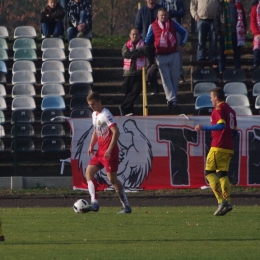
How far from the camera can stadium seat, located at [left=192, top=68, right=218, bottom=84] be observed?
2152 centimetres

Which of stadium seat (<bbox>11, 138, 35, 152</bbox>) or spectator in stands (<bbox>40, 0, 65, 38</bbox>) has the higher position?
spectator in stands (<bbox>40, 0, 65, 38</bbox>)

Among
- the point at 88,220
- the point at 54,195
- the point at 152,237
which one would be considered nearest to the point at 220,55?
the point at 54,195

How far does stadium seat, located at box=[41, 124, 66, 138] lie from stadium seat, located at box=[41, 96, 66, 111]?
3.18 feet

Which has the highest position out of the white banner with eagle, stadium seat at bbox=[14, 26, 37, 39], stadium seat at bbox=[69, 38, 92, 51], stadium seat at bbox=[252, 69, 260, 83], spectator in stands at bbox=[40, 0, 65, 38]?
spectator in stands at bbox=[40, 0, 65, 38]

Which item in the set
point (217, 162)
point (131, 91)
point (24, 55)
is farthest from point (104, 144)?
A: point (24, 55)

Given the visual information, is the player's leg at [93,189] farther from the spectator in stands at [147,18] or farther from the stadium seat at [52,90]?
the spectator in stands at [147,18]

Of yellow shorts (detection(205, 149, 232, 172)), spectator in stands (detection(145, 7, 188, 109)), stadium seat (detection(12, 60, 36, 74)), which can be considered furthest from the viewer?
stadium seat (detection(12, 60, 36, 74))

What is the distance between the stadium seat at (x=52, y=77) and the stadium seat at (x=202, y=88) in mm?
3339

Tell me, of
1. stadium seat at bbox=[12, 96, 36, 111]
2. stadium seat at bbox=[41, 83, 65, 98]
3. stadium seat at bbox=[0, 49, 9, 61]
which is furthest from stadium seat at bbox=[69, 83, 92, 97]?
stadium seat at bbox=[0, 49, 9, 61]

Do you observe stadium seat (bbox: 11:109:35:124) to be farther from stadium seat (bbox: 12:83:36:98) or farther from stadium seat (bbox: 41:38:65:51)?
stadium seat (bbox: 41:38:65:51)

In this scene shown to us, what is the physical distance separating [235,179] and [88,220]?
6.30 metres

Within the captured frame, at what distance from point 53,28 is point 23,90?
294cm

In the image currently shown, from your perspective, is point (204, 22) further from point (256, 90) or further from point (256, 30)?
point (256, 90)

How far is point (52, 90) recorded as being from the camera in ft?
69.8
